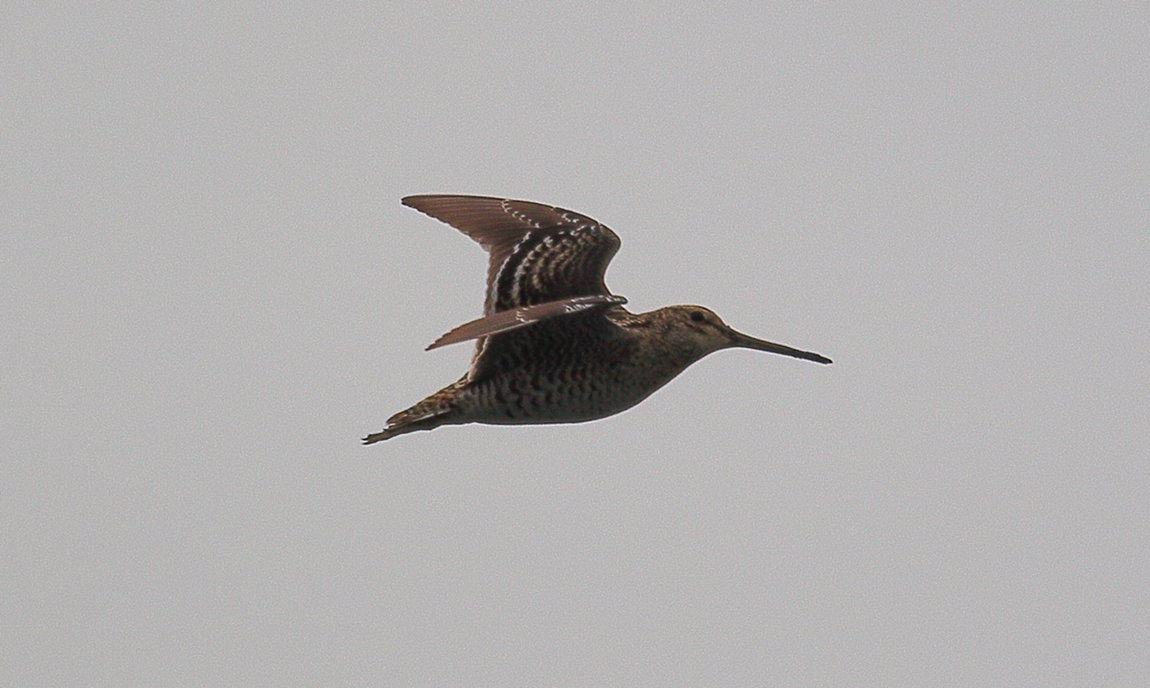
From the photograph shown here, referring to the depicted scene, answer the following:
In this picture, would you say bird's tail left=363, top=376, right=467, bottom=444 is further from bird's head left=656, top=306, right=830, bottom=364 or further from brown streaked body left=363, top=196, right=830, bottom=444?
bird's head left=656, top=306, right=830, bottom=364

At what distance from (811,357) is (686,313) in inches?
37.9

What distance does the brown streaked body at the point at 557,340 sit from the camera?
12.2 m

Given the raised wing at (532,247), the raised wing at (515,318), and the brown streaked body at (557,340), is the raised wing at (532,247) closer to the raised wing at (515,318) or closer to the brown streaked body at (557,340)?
the brown streaked body at (557,340)

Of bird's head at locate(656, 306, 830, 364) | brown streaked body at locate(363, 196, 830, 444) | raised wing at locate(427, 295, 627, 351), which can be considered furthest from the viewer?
bird's head at locate(656, 306, 830, 364)

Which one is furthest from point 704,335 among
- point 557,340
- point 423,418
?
point 423,418

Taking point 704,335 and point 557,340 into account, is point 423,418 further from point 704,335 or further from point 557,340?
point 704,335

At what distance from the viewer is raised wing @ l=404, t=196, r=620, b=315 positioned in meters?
12.8

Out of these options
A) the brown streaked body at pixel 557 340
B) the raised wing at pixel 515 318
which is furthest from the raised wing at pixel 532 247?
the raised wing at pixel 515 318

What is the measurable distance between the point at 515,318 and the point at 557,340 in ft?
4.48

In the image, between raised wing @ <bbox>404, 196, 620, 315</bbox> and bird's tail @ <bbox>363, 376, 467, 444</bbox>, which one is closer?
bird's tail @ <bbox>363, 376, 467, 444</bbox>

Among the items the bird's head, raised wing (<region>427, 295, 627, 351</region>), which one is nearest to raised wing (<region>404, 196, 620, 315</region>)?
the bird's head

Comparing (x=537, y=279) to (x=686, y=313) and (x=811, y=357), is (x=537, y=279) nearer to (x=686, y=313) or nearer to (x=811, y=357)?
(x=686, y=313)

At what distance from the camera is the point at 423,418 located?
12.2 meters

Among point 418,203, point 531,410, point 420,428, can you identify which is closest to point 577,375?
point 531,410
